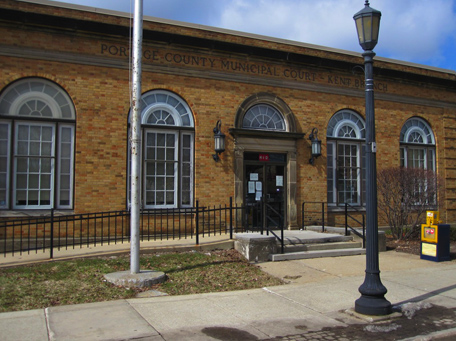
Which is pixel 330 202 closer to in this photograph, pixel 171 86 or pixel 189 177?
pixel 189 177

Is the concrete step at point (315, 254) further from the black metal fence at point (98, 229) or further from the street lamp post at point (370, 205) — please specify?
the street lamp post at point (370, 205)

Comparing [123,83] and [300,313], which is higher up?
[123,83]

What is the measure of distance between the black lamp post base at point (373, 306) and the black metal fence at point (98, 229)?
4304mm

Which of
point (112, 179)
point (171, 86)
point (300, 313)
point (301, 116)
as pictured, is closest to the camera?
point (300, 313)

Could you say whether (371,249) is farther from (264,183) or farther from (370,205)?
(264,183)

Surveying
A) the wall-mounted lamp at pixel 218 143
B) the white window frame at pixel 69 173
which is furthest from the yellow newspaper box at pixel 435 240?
the white window frame at pixel 69 173

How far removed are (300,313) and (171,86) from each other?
8.14 metres

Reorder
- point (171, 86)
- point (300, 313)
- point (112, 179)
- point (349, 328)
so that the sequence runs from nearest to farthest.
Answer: point (349, 328) < point (300, 313) < point (112, 179) < point (171, 86)

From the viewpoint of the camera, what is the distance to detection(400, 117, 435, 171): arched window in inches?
646

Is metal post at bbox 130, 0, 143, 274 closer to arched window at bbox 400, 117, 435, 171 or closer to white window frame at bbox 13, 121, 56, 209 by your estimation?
white window frame at bbox 13, 121, 56, 209

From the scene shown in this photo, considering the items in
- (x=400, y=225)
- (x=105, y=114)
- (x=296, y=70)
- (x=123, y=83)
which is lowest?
(x=400, y=225)

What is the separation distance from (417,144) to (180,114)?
9370 mm

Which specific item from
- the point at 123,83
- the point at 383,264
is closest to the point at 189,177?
the point at 123,83

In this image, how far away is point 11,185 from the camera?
11.0 meters
